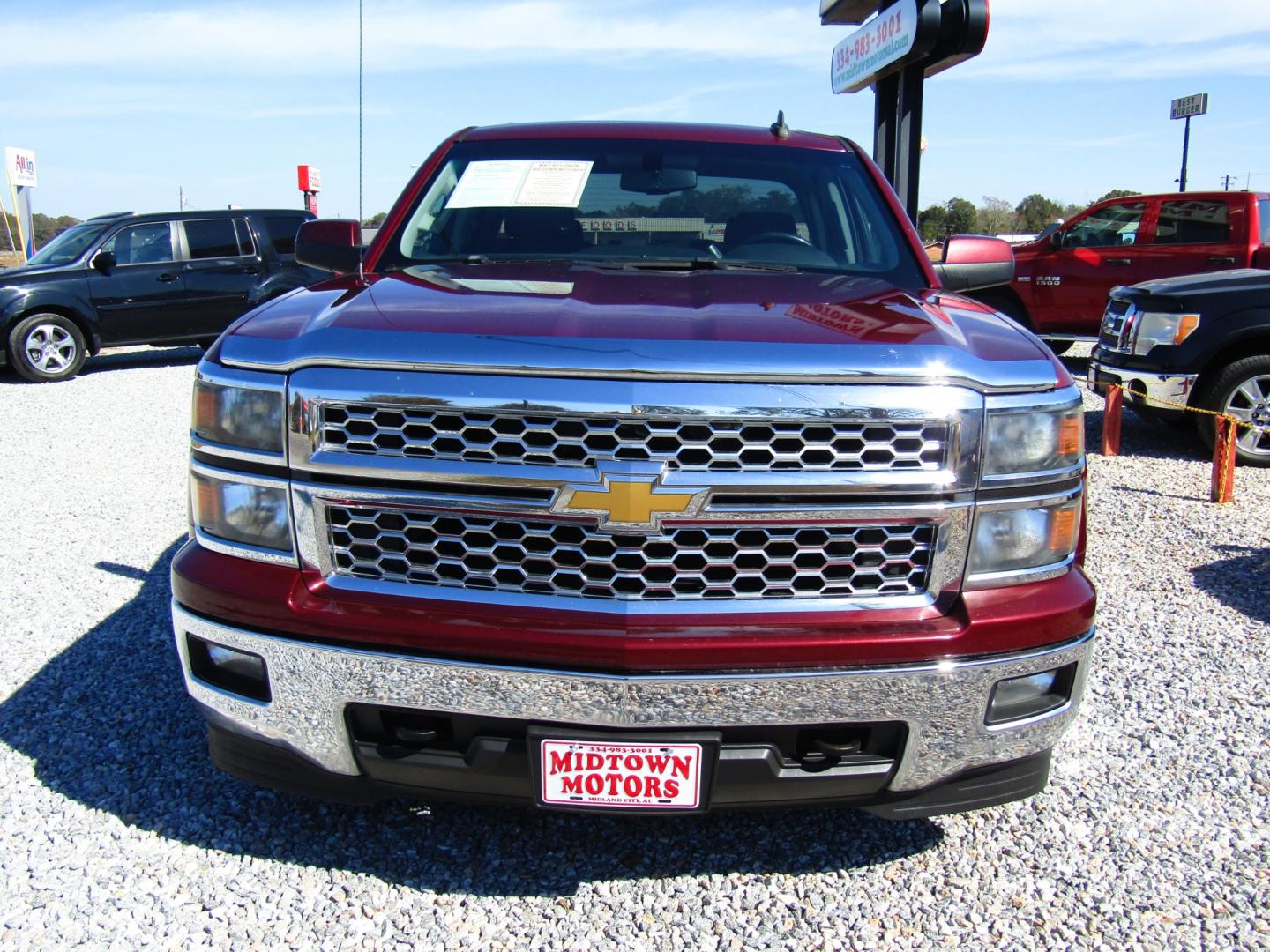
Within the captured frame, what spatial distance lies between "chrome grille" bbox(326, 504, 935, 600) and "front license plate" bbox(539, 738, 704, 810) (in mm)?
303

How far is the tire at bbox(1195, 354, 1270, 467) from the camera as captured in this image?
23.1 feet

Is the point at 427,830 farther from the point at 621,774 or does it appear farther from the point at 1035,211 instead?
the point at 1035,211

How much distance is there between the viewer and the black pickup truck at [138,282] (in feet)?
36.2

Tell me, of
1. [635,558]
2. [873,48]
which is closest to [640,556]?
[635,558]

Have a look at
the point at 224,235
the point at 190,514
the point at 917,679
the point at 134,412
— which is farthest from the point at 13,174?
the point at 917,679

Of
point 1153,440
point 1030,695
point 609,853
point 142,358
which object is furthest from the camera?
point 142,358

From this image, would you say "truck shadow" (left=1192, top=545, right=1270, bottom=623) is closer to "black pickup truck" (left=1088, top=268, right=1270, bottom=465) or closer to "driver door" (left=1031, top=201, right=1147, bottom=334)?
"black pickup truck" (left=1088, top=268, right=1270, bottom=465)

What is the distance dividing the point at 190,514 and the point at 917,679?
1609 mm

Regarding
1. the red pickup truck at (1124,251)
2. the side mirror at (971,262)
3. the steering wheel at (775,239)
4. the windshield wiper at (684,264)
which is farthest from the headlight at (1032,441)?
the red pickup truck at (1124,251)

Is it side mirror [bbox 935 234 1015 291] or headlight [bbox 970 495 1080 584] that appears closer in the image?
headlight [bbox 970 495 1080 584]

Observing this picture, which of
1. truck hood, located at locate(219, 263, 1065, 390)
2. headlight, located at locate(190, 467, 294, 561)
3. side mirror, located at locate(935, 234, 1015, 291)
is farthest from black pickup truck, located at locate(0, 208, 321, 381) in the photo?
headlight, located at locate(190, 467, 294, 561)

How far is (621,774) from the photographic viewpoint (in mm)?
2061

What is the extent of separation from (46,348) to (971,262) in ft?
35.7

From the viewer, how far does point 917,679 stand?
2021 millimetres
